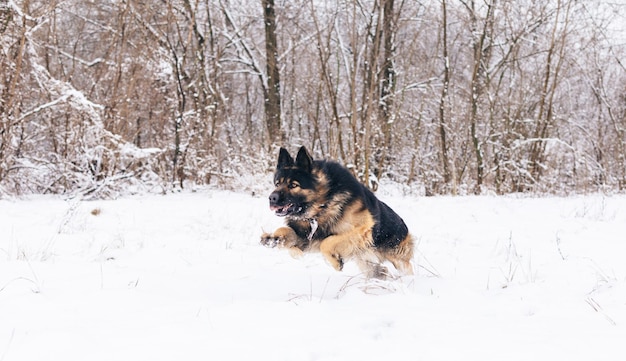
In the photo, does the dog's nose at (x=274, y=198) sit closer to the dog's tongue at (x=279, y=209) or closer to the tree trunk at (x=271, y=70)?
the dog's tongue at (x=279, y=209)

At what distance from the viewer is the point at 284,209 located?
13.3 ft

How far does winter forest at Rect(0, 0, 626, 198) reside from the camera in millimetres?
9781

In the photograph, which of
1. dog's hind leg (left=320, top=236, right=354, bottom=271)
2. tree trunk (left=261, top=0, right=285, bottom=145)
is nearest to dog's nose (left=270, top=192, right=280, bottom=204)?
dog's hind leg (left=320, top=236, right=354, bottom=271)

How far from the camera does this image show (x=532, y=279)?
11.6 ft

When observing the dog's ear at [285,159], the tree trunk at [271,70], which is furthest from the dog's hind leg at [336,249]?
the tree trunk at [271,70]

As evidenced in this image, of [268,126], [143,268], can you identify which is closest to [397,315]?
[143,268]

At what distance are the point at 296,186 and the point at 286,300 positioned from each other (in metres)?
1.31

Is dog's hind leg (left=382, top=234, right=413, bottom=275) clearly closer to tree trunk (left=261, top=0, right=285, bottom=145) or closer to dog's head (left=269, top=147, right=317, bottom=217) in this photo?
dog's head (left=269, top=147, right=317, bottom=217)

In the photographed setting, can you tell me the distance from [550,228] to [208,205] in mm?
5800

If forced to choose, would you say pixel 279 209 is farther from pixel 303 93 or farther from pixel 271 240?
pixel 303 93

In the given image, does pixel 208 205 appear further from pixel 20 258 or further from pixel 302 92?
pixel 302 92

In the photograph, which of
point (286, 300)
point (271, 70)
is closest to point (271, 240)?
point (286, 300)

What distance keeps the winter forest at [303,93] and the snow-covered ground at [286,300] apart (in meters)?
4.29

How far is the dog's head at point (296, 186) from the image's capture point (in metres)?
4.08
